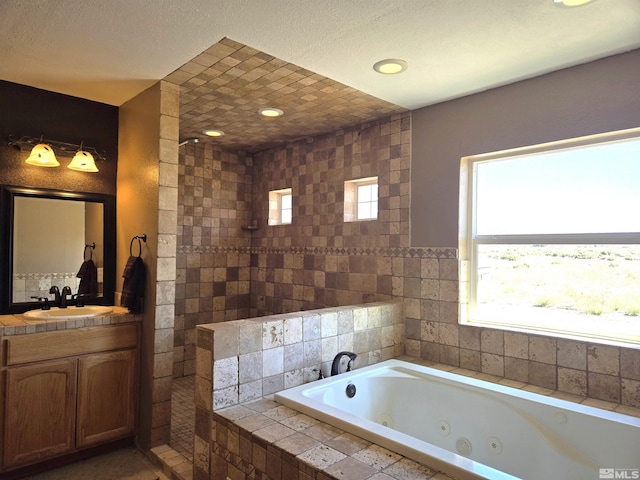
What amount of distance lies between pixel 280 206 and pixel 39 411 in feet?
8.99

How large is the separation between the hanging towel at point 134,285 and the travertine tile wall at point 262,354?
0.83 meters

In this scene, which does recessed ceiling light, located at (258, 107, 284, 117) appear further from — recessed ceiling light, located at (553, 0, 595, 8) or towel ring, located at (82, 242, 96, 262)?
recessed ceiling light, located at (553, 0, 595, 8)

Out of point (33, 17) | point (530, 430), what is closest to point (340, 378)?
point (530, 430)

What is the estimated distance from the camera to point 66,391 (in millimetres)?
2613

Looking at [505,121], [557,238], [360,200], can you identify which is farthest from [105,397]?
[505,121]

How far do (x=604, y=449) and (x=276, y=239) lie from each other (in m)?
3.12

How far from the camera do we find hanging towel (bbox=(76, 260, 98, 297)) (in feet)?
10.2

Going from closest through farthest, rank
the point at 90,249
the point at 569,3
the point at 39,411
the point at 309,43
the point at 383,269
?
the point at 569,3 < the point at 309,43 < the point at 39,411 < the point at 90,249 < the point at 383,269

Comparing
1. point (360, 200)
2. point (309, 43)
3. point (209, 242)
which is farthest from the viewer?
point (209, 242)

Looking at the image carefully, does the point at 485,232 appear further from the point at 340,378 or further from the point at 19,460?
the point at 19,460

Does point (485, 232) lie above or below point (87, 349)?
above

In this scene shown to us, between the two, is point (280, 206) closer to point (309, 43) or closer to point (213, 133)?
point (213, 133)

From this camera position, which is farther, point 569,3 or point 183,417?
point 183,417

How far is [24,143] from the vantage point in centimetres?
285
